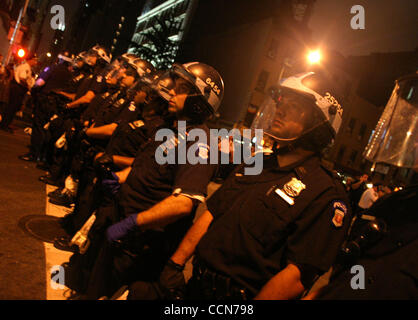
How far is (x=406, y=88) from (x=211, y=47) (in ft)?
120

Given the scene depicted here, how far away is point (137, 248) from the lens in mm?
2494

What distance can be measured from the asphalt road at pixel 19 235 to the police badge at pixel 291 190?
251 centimetres

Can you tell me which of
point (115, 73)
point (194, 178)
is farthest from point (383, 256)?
point (115, 73)

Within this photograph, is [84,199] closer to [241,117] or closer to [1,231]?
[1,231]

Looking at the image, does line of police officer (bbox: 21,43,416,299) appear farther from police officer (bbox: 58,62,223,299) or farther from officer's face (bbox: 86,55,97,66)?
officer's face (bbox: 86,55,97,66)

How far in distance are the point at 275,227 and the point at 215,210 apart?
54cm

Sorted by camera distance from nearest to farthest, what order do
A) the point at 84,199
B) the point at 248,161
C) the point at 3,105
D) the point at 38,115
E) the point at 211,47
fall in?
the point at 248,161 → the point at 84,199 → the point at 38,115 → the point at 3,105 → the point at 211,47

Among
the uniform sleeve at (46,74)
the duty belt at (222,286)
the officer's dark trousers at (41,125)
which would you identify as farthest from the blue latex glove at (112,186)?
the uniform sleeve at (46,74)

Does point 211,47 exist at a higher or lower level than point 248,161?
higher

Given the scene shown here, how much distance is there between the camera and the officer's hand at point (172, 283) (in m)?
1.97

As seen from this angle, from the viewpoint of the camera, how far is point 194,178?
2.38m

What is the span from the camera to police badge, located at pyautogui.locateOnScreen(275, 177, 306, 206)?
190 centimetres

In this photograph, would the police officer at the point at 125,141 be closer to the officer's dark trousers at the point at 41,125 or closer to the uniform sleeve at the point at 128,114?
the uniform sleeve at the point at 128,114

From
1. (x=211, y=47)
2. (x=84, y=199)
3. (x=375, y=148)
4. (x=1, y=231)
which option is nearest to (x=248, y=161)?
(x=375, y=148)
